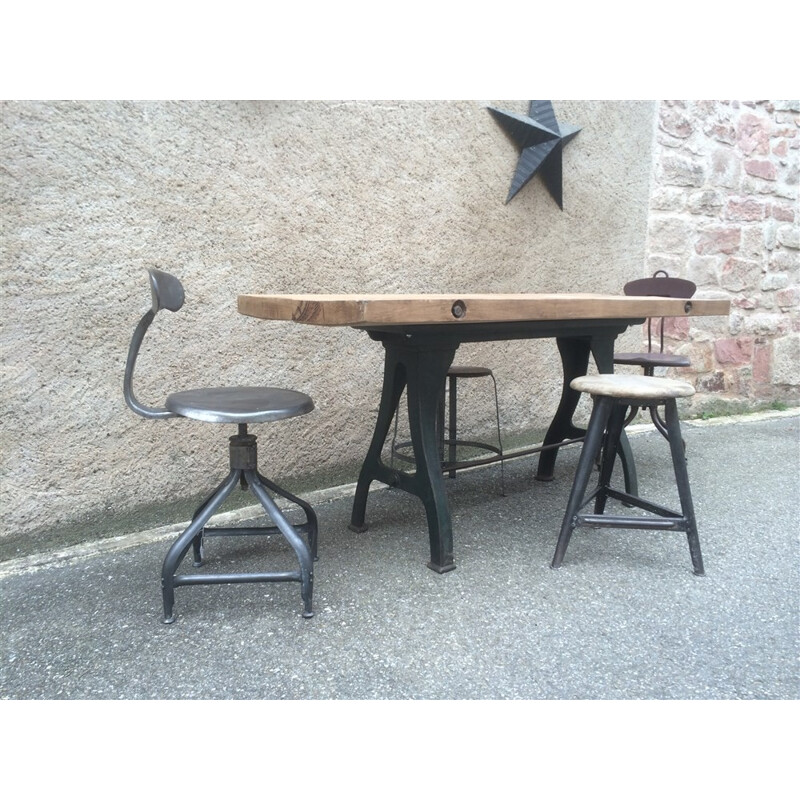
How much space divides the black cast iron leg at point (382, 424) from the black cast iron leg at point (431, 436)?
0.16m

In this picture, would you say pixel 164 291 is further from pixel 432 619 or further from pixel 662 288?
pixel 662 288

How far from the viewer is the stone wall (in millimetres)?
4625

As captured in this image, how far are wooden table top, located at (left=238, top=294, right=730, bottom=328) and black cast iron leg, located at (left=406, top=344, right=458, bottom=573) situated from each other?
23 centimetres

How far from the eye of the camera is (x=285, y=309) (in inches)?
74.9

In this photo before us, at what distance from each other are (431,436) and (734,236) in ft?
12.4

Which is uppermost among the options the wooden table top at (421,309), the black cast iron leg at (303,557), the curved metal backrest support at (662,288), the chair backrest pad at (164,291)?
the chair backrest pad at (164,291)

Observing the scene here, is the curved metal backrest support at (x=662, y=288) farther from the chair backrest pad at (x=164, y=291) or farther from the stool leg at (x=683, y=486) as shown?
the chair backrest pad at (x=164, y=291)

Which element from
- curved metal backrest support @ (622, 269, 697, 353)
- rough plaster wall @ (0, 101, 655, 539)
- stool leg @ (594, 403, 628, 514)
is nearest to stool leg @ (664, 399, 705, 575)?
stool leg @ (594, 403, 628, 514)

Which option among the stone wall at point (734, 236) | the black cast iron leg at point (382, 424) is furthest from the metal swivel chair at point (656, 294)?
the black cast iron leg at point (382, 424)

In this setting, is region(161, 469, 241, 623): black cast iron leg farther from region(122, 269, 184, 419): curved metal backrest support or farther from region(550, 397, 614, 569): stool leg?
region(550, 397, 614, 569): stool leg

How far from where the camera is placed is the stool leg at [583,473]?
2.32 metres

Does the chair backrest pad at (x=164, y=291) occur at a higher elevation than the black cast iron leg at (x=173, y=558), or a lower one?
higher

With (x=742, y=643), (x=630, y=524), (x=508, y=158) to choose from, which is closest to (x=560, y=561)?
(x=630, y=524)

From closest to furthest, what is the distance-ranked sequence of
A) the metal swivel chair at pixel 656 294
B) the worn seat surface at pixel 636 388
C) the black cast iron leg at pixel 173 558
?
the black cast iron leg at pixel 173 558, the worn seat surface at pixel 636 388, the metal swivel chair at pixel 656 294
